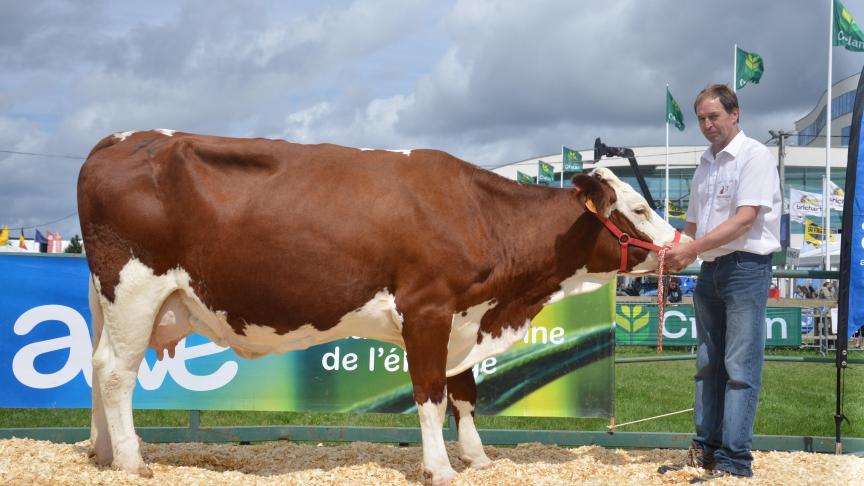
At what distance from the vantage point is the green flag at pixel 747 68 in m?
31.0

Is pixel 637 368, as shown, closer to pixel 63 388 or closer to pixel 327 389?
pixel 327 389

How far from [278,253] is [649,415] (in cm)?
533

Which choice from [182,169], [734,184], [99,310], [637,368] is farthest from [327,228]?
[637,368]

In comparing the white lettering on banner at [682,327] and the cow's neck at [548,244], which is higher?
the cow's neck at [548,244]

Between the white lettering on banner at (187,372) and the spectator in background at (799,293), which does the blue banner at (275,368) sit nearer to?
the white lettering on banner at (187,372)

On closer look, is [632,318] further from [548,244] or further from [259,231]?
[259,231]

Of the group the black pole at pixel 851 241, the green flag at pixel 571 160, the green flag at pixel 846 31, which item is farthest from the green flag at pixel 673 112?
the black pole at pixel 851 241

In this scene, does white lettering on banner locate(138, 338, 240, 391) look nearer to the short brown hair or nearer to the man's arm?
the man's arm

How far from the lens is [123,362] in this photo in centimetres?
516

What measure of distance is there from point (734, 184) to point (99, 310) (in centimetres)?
425

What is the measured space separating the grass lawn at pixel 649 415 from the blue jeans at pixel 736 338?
8.15 ft

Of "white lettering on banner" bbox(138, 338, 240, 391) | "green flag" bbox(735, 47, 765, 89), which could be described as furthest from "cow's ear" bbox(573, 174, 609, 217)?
"green flag" bbox(735, 47, 765, 89)

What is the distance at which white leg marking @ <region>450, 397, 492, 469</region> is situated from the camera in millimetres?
5652

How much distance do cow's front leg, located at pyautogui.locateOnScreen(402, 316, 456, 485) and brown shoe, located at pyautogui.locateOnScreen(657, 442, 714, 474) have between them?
155 cm
